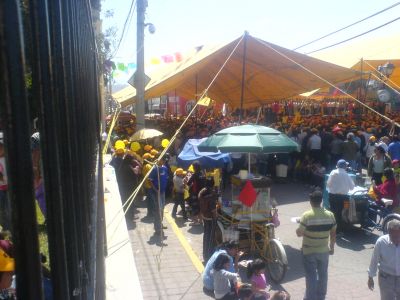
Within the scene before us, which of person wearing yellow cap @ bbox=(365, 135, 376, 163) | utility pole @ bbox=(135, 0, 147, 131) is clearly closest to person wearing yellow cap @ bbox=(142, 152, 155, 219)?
utility pole @ bbox=(135, 0, 147, 131)

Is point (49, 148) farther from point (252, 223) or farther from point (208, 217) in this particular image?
point (208, 217)

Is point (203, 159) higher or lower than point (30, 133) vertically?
lower

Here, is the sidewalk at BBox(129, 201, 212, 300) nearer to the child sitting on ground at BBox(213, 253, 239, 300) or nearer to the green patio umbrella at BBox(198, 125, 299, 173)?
the child sitting on ground at BBox(213, 253, 239, 300)

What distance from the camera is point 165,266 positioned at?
7695mm

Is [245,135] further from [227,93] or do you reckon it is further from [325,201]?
[227,93]

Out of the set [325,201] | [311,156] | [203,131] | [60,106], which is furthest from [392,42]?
[60,106]

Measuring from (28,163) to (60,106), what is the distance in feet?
1.71

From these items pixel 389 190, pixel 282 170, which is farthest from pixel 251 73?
pixel 389 190

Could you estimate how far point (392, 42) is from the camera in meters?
18.0

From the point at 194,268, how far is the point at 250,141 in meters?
2.51

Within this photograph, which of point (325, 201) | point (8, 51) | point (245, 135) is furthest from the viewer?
point (325, 201)

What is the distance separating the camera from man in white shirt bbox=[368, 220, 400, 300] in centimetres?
527

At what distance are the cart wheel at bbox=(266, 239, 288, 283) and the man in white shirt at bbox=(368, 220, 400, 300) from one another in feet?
5.26

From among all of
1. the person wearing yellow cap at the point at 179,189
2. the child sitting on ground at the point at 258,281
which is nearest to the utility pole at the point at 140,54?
the person wearing yellow cap at the point at 179,189
